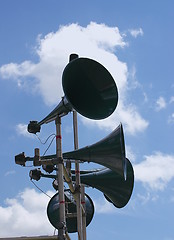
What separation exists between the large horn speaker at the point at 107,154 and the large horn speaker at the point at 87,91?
1.38ft

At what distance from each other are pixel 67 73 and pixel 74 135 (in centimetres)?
270

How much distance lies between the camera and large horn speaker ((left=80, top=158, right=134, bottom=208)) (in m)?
8.82

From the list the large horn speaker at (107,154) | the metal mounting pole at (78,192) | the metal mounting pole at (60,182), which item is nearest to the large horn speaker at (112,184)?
the metal mounting pole at (78,192)

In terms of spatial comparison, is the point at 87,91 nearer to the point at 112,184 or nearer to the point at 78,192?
the point at 78,192

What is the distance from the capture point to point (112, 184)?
29.5 ft

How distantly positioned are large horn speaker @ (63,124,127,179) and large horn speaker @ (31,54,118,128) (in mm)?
420

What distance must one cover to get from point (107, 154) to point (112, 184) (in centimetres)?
184

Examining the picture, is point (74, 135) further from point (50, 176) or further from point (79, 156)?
point (79, 156)

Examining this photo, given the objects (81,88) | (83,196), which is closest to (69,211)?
(83,196)

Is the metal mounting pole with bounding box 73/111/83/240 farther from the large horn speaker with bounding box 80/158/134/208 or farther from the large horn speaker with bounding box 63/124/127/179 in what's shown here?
the large horn speaker with bounding box 80/158/134/208

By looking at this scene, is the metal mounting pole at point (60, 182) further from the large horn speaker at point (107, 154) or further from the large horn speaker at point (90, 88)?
the large horn speaker at point (90, 88)

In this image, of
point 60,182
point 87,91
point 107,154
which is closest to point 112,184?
point 107,154

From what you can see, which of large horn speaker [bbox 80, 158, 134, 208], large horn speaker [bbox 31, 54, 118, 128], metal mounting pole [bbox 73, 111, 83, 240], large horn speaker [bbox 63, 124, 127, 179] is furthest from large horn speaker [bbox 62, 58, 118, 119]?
large horn speaker [bbox 80, 158, 134, 208]

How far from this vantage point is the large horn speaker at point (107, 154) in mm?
7137
